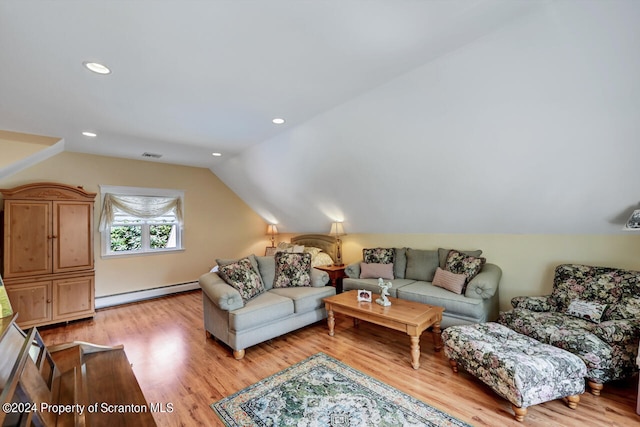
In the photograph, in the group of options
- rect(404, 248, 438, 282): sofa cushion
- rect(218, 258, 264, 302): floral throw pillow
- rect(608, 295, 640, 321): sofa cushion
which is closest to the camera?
rect(608, 295, 640, 321): sofa cushion

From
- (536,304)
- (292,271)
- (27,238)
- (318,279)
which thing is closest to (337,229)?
(318,279)

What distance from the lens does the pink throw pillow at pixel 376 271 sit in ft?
13.6

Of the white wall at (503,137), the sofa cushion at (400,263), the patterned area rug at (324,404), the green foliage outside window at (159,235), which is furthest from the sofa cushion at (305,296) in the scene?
the green foliage outside window at (159,235)

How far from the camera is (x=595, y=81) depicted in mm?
1905

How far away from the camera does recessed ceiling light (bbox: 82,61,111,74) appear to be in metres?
2.07

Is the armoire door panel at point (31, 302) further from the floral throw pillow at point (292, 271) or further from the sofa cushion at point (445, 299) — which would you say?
the sofa cushion at point (445, 299)

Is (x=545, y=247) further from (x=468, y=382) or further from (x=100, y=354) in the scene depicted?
(x=100, y=354)

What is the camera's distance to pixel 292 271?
380 centimetres

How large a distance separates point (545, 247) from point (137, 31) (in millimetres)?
4451

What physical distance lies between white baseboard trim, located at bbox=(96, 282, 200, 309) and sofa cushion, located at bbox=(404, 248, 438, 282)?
4.22 metres

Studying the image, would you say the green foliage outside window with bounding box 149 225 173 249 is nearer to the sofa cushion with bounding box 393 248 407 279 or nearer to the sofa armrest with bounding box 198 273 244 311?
the sofa armrest with bounding box 198 273 244 311

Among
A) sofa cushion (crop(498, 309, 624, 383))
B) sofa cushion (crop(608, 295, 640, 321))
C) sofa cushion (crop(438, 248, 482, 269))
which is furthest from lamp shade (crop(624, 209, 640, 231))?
sofa cushion (crop(438, 248, 482, 269))

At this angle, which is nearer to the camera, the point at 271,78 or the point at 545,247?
the point at 271,78

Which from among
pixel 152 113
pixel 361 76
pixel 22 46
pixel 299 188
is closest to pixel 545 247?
pixel 361 76
